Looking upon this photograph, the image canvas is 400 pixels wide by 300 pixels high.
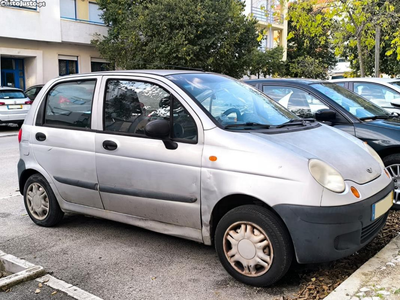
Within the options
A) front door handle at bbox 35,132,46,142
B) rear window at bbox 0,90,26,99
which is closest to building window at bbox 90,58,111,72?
rear window at bbox 0,90,26,99

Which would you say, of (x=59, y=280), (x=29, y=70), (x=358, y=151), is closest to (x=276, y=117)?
(x=358, y=151)

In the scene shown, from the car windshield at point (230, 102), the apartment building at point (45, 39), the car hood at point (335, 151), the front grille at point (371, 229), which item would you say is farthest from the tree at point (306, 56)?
the front grille at point (371, 229)

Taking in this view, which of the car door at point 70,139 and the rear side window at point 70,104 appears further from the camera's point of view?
the rear side window at point 70,104

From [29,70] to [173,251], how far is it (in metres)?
24.4

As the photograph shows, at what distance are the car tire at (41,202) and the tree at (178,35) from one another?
1789 cm

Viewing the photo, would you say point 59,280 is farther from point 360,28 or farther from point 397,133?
point 360,28

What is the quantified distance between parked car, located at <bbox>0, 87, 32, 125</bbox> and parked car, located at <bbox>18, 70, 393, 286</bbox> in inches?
460

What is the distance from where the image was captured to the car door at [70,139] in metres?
4.41

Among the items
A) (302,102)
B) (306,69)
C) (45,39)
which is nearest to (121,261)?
(302,102)

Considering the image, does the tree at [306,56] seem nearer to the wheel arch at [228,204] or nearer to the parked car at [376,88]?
the parked car at [376,88]

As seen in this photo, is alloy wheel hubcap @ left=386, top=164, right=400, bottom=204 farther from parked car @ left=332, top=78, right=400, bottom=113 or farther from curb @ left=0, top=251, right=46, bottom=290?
curb @ left=0, top=251, right=46, bottom=290

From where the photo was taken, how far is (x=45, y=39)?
2459 cm

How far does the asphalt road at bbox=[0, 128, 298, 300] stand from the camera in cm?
343

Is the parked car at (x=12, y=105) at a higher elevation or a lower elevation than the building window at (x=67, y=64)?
lower
